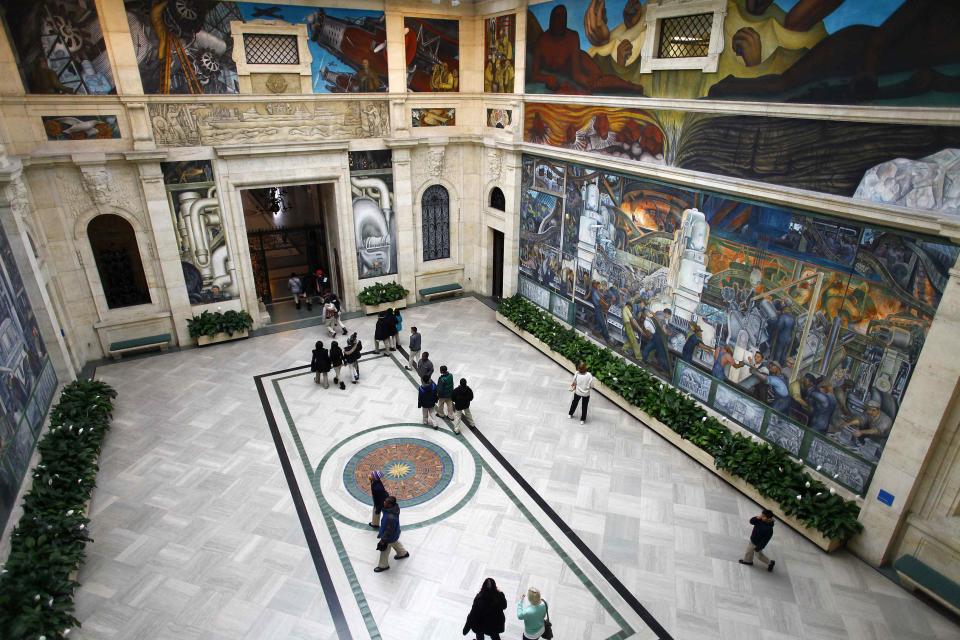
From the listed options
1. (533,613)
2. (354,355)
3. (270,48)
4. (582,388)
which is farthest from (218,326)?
(533,613)

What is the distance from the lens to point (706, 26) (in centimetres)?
955

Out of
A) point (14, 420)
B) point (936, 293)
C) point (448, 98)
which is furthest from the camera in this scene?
point (448, 98)

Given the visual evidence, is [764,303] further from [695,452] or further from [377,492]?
[377,492]

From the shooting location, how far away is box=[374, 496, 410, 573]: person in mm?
7527

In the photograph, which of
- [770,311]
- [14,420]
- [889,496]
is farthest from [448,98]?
[889,496]

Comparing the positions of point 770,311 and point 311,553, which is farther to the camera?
point 770,311

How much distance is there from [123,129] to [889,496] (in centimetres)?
1638

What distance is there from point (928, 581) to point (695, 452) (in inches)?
145

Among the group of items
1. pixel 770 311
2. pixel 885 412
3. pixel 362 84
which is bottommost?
pixel 885 412

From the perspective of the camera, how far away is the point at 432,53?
15.6 m

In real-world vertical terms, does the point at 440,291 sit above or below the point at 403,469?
above

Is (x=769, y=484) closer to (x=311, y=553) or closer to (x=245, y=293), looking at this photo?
(x=311, y=553)

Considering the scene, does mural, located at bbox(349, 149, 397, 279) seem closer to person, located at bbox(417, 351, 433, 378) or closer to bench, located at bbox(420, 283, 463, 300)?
bench, located at bbox(420, 283, 463, 300)

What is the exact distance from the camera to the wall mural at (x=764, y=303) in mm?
7656
